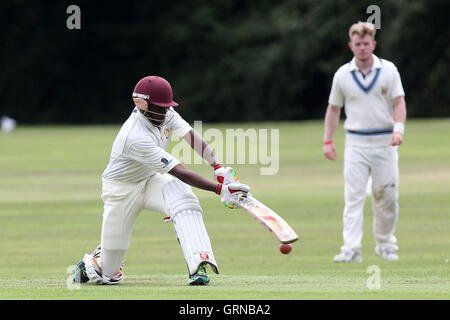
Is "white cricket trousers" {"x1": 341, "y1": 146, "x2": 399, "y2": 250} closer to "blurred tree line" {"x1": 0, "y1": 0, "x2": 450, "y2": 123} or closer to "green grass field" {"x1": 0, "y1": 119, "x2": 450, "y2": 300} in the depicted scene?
"green grass field" {"x1": 0, "y1": 119, "x2": 450, "y2": 300}

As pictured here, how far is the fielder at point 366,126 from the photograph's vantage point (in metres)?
9.73

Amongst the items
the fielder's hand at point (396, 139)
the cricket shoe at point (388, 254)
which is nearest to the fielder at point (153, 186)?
the fielder's hand at point (396, 139)

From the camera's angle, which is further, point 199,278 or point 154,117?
point 154,117

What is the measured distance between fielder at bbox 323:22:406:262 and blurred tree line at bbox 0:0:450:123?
33131 millimetres

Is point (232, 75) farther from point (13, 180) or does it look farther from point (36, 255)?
point (36, 255)

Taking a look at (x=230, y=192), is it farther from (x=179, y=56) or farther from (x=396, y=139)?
(x=179, y=56)

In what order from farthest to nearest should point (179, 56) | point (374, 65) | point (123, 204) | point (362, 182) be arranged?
point (179, 56) → point (362, 182) → point (374, 65) → point (123, 204)

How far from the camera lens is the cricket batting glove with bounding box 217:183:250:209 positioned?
7.50 metres

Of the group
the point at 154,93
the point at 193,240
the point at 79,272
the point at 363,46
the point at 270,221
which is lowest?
the point at 79,272

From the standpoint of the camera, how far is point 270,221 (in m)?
7.27

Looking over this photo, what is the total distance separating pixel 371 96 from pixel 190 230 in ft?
9.87

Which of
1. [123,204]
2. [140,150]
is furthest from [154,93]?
[123,204]

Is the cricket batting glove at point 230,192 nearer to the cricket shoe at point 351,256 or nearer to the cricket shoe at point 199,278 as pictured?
the cricket shoe at point 199,278

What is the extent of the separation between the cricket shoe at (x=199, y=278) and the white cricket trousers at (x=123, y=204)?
0.65 metres
